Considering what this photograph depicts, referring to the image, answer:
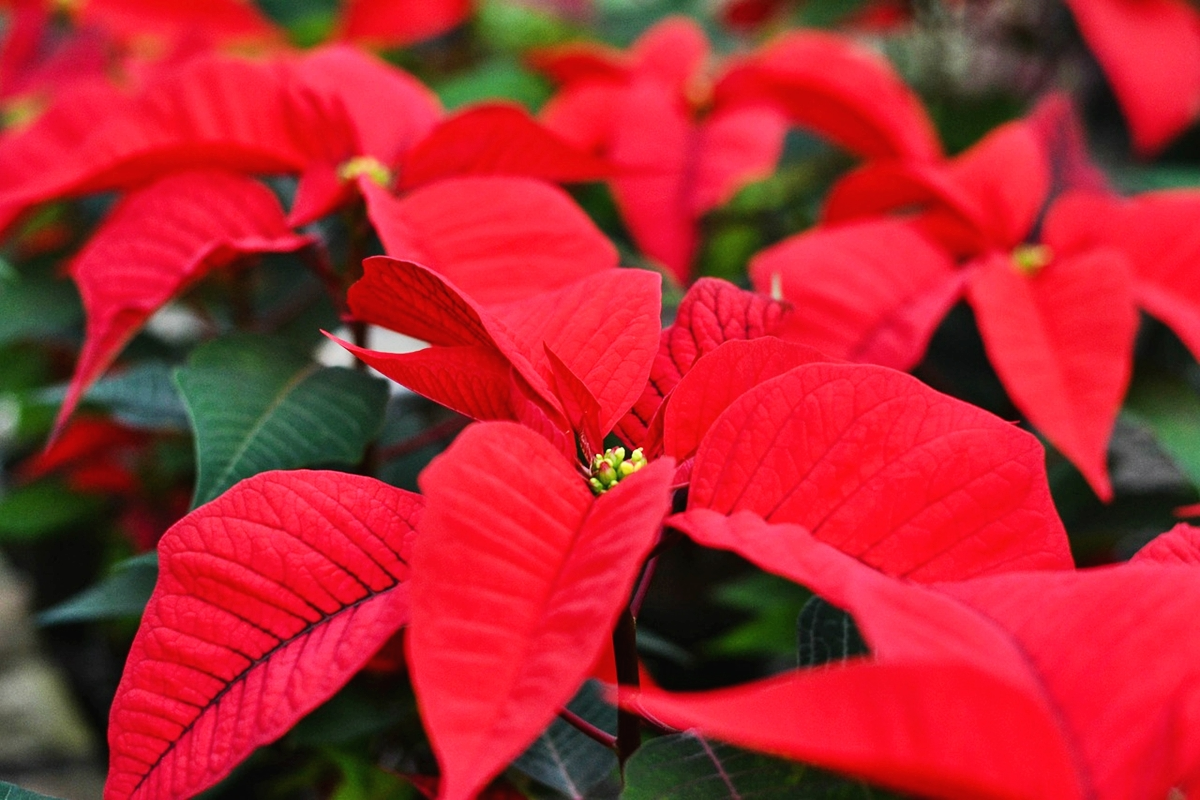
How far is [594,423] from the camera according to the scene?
33 centimetres

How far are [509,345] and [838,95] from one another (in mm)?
441

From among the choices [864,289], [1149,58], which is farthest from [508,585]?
[1149,58]

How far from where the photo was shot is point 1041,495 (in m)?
0.30

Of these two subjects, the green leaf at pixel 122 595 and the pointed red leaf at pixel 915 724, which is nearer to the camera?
the pointed red leaf at pixel 915 724

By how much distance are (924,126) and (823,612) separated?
18.2 inches

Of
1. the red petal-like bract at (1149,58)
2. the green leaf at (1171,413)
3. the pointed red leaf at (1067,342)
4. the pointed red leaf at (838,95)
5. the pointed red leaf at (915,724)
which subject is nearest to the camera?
the pointed red leaf at (915,724)

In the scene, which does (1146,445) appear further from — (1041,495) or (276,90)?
(276,90)

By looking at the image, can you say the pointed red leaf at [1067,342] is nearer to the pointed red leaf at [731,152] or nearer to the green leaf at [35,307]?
the pointed red leaf at [731,152]

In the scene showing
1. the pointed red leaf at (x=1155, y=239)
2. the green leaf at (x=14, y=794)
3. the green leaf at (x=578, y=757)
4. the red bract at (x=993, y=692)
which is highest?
the red bract at (x=993, y=692)

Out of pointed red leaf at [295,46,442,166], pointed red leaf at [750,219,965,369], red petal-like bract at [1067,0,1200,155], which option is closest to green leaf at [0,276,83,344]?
pointed red leaf at [295,46,442,166]

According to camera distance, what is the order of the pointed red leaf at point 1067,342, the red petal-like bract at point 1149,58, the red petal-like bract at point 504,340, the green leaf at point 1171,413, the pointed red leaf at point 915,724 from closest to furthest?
the pointed red leaf at point 915,724, the red petal-like bract at point 504,340, the pointed red leaf at point 1067,342, the green leaf at point 1171,413, the red petal-like bract at point 1149,58

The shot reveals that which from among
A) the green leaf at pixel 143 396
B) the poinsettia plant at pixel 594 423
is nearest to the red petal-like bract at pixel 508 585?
the poinsettia plant at pixel 594 423

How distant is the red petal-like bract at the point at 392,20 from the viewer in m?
0.83

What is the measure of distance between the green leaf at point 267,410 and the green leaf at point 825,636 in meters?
0.19
